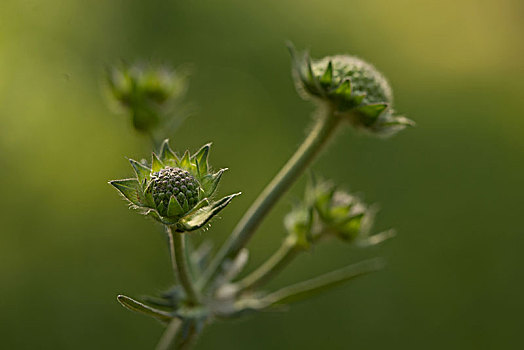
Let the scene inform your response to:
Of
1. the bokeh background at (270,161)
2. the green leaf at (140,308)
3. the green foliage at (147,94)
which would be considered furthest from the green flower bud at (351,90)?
the bokeh background at (270,161)

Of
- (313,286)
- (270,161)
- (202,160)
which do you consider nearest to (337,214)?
(313,286)

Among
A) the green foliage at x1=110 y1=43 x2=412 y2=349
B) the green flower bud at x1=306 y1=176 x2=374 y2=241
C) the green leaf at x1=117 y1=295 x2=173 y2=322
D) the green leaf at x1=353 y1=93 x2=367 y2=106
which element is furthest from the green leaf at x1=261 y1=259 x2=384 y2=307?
the green leaf at x1=353 y1=93 x2=367 y2=106

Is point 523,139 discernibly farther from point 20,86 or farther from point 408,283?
point 20,86

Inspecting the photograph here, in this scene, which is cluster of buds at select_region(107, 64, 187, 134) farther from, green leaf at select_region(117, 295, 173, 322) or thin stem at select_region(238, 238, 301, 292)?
green leaf at select_region(117, 295, 173, 322)

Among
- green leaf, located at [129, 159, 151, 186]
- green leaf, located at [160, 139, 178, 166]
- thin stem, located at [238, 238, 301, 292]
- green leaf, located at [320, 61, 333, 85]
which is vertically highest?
green leaf, located at [320, 61, 333, 85]

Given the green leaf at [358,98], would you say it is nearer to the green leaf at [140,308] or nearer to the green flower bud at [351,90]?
the green flower bud at [351,90]

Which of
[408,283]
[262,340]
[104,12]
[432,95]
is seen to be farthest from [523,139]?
[104,12]
